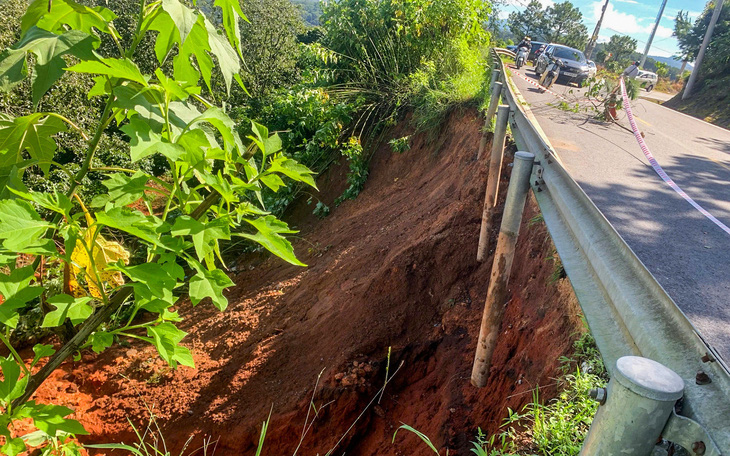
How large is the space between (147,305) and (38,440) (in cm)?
63

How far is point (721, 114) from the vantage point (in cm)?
2253

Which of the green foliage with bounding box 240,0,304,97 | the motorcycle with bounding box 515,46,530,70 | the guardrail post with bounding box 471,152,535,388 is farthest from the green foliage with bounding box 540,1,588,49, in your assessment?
the guardrail post with bounding box 471,152,535,388

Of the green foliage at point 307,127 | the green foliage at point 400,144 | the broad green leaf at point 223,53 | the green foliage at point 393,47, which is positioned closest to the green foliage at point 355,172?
the green foliage at point 307,127

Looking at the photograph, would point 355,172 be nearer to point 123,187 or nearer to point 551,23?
point 123,187

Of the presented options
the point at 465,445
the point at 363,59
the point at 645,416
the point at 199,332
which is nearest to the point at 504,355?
the point at 465,445

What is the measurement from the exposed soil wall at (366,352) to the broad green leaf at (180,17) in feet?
8.14

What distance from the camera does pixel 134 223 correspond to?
1.29m

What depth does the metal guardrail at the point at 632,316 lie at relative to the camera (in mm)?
986

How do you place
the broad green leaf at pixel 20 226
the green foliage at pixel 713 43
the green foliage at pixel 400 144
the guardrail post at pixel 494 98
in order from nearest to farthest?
the broad green leaf at pixel 20 226
the guardrail post at pixel 494 98
the green foliage at pixel 400 144
the green foliage at pixel 713 43

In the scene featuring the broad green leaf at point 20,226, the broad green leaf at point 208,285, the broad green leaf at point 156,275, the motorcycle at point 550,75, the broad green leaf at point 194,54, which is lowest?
the broad green leaf at point 208,285

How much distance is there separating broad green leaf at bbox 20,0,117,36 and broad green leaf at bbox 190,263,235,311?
759 mm

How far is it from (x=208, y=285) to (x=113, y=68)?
648mm

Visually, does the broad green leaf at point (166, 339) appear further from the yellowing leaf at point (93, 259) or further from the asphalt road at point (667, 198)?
the asphalt road at point (667, 198)

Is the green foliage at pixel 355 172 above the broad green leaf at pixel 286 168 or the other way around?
the other way around
